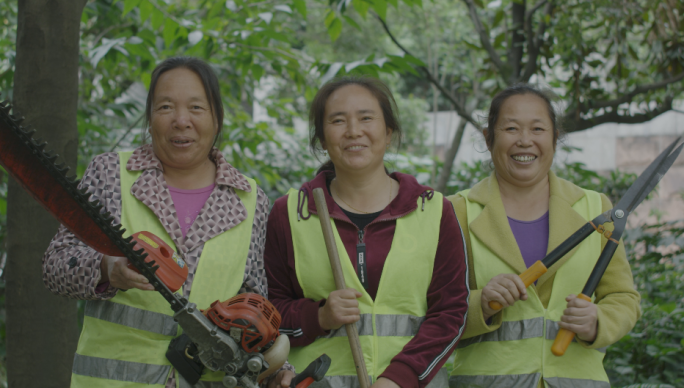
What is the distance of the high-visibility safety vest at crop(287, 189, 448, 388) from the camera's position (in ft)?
6.92

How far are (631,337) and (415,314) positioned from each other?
2054 mm

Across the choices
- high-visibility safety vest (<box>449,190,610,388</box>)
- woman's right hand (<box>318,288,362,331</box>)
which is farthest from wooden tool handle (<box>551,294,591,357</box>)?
woman's right hand (<box>318,288,362,331</box>)

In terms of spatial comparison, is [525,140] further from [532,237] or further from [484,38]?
[484,38]

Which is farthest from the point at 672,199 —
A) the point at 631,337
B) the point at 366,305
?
the point at 366,305

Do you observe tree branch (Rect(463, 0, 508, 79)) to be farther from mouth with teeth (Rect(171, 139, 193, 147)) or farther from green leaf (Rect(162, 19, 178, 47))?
mouth with teeth (Rect(171, 139, 193, 147))

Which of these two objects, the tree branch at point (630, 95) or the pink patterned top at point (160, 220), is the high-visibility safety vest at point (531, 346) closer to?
the pink patterned top at point (160, 220)

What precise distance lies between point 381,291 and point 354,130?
592 millimetres

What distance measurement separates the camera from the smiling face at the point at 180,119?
7.00 ft

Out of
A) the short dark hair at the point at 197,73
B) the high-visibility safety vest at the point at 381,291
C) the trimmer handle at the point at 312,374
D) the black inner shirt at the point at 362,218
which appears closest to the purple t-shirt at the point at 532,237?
the high-visibility safety vest at the point at 381,291

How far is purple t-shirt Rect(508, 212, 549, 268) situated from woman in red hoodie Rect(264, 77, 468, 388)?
0.27 metres

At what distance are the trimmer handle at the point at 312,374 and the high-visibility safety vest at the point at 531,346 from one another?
0.65m

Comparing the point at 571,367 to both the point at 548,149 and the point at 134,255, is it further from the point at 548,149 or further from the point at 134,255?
the point at 134,255

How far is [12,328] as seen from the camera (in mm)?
2533

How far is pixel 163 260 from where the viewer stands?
1717 mm
